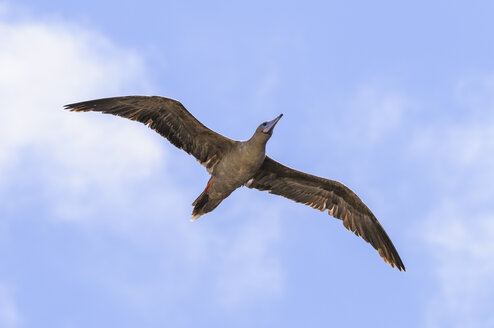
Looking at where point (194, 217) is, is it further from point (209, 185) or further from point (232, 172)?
point (232, 172)

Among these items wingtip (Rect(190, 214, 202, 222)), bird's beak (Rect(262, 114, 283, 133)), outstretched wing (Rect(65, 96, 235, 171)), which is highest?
bird's beak (Rect(262, 114, 283, 133))

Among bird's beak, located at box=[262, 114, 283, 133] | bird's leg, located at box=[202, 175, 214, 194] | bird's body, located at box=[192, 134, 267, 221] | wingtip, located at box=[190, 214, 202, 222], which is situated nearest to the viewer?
bird's beak, located at box=[262, 114, 283, 133]

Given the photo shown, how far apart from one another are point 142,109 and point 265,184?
359cm

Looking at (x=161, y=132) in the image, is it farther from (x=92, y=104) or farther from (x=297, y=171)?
(x=297, y=171)

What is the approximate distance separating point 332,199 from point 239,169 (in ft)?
9.92

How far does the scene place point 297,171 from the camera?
18688 millimetres

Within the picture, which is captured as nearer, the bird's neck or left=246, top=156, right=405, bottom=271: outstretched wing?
the bird's neck

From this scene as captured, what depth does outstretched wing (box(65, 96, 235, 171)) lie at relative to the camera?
683 inches

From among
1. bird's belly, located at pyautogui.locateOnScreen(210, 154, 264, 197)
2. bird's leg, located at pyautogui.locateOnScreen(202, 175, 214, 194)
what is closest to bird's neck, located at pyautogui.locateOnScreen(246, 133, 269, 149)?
bird's belly, located at pyautogui.locateOnScreen(210, 154, 264, 197)

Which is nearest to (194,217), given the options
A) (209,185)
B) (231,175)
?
(209,185)

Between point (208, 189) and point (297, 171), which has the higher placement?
point (297, 171)

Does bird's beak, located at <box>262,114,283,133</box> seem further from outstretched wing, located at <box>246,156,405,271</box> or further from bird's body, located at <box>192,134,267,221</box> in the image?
outstretched wing, located at <box>246,156,405,271</box>

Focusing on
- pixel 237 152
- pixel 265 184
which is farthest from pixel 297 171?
pixel 237 152

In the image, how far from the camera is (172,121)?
1769cm
